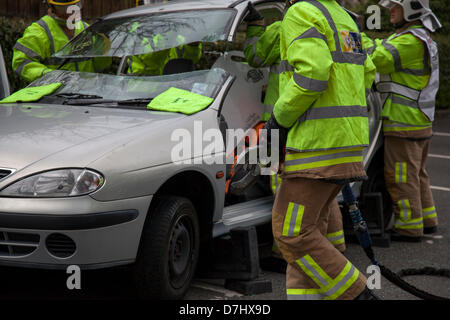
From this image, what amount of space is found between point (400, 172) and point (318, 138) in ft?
8.76

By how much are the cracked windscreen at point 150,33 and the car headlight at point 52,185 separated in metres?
1.64

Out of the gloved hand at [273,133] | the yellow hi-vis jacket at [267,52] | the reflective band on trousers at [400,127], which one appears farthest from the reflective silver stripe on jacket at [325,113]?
the reflective band on trousers at [400,127]

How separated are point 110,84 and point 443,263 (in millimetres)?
2833

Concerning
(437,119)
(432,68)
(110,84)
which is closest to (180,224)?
(110,84)

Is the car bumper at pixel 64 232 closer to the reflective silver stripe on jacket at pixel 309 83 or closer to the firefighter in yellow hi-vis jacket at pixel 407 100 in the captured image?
the reflective silver stripe on jacket at pixel 309 83

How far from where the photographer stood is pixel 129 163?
134 inches

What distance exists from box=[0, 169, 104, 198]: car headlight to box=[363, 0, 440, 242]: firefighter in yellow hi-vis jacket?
3.16m

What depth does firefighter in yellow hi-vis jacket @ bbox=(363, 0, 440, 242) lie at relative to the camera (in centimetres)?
559

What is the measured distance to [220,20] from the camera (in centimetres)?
466

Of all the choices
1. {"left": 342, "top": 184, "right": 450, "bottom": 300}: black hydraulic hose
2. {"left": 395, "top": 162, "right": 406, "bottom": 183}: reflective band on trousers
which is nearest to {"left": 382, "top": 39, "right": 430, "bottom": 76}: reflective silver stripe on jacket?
{"left": 395, "top": 162, "right": 406, "bottom": 183}: reflective band on trousers

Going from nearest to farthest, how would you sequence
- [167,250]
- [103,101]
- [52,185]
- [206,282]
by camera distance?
[52,185], [167,250], [103,101], [206,282]

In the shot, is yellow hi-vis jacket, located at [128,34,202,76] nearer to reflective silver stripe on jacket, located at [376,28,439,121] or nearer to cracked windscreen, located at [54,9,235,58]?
cracked windscreen, located at [54,9,235,58]

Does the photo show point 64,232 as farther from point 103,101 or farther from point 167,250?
point 103,101

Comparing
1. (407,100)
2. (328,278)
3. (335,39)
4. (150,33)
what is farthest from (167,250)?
(407,100)
